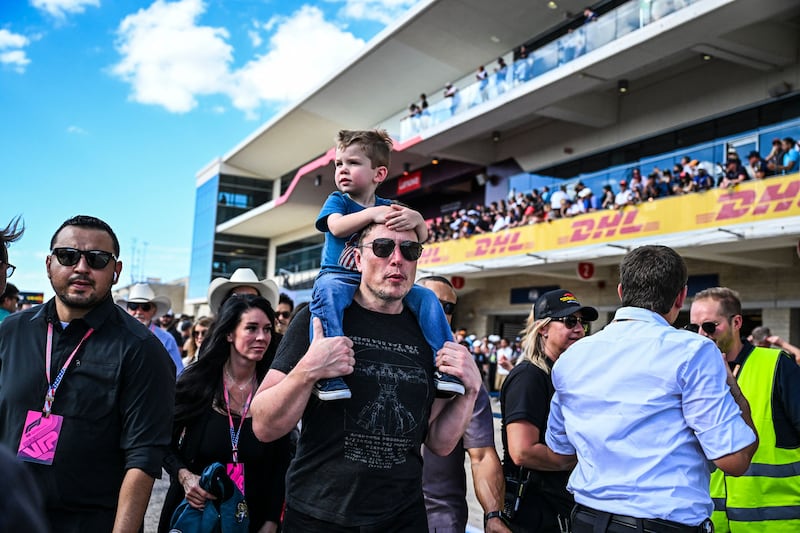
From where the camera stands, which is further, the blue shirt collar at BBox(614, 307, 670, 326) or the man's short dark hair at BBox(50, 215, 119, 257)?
the man's short dark hair at BBox(50, 215, 119, 257)

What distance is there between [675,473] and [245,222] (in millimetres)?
43705

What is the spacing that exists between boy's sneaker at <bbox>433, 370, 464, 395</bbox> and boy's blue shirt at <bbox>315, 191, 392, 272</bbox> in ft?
2.10

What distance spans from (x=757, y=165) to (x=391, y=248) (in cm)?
1324

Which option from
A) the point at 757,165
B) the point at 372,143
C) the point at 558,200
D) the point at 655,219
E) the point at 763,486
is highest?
the point at 558,200

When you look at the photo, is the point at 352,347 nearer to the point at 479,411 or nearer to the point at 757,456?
the point at 479,411

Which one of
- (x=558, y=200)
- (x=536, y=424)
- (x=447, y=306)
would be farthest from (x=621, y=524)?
(x=558, y=200)

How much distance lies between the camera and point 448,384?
8.04 ft

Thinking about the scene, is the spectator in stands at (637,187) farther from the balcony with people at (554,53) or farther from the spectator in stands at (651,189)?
the balcony with people at (554,53)

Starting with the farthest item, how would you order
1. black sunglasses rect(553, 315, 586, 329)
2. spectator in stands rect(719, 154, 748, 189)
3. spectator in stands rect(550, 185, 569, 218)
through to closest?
spectator in stands rect(550, 185, 569, 218)
spectator in stands rect(719, 154, 748, 189)
black sunglasses rect(553, 315, 586, 329)

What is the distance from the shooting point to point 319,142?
3812 centimetres

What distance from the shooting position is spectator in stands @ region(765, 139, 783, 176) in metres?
12.9

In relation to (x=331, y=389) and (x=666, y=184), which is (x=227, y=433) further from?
(x=666, y=184)

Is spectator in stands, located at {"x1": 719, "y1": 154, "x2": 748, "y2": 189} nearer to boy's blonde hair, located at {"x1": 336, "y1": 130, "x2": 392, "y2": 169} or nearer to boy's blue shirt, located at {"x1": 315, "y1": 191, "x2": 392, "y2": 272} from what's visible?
boy's blonde hair, located at {"x1": 336, "y1": 130, "x2": 392, "y2": 169}

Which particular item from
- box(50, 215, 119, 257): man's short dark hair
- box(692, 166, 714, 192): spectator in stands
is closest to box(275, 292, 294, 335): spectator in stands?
box(50, 215, 119, 257): man's short dark hair
